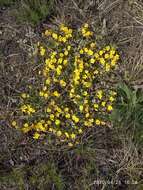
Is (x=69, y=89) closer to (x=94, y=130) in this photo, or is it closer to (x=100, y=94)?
(x=100, y=94)

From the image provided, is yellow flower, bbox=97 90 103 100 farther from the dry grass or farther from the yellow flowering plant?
the dry grass

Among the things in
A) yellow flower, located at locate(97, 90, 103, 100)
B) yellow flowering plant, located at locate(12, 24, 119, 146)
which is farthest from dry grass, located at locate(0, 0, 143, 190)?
yellow flower, located at locate(97, 90, 103, 100)

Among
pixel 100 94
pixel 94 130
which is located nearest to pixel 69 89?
pixel 100 94

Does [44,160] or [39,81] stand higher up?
[39,81]

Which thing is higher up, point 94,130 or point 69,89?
point 69,89

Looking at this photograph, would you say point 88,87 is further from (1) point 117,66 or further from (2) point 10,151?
(2) point 10,151

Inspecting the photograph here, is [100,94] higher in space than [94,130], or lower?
higher

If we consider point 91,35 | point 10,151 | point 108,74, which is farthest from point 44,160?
point 91,35

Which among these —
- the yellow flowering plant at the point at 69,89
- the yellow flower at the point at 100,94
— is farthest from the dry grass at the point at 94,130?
the yellow flower at the point at 100,94
